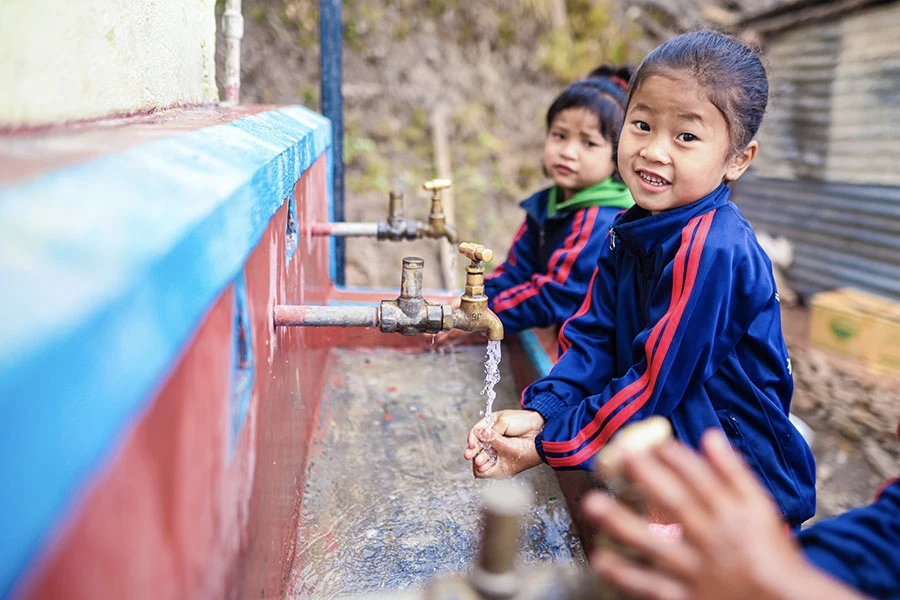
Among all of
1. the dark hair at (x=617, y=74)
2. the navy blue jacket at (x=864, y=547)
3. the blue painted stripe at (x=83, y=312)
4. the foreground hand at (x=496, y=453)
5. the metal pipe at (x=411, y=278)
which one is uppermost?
the dark hair at (x=617, y=74)

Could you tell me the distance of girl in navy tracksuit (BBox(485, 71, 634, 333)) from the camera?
2.42 meters

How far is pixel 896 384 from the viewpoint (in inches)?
189

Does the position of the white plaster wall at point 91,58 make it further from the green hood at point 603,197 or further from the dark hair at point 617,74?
the dark hair at point 617,74

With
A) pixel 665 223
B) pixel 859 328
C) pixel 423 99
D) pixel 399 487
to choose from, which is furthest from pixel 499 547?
pixel 423 99

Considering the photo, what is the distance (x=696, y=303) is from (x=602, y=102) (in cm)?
131

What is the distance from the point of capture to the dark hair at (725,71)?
1.46m

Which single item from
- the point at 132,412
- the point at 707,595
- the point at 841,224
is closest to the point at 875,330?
the point at 841,224

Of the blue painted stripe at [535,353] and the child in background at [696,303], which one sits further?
the blue painted stripe at [535,353]

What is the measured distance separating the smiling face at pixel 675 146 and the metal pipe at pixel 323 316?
0.68m

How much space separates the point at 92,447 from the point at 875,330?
5677mm

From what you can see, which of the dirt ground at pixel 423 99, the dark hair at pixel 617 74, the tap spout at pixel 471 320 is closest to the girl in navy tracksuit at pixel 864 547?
the tap spout at pixel 471 320

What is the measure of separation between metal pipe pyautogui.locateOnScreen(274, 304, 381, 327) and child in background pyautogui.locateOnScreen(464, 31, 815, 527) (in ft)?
1.21

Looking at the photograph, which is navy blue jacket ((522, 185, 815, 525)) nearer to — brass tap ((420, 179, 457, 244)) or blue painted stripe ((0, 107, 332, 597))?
blue painted stripe ((0, 107, 332, 597))

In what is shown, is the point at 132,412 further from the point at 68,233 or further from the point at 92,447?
the point at 68,233
